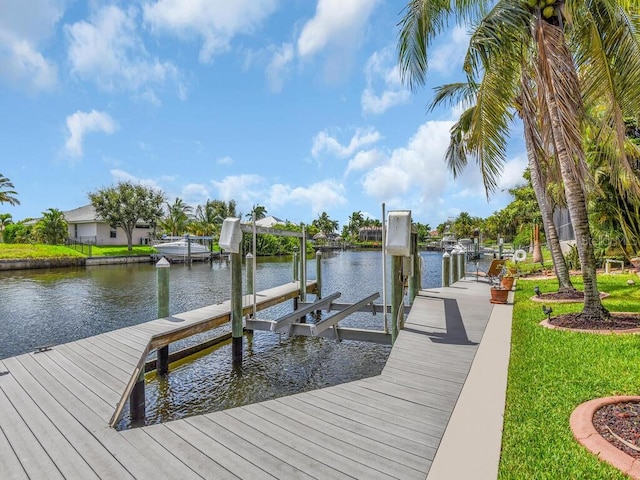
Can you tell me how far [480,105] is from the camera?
7.11 meters

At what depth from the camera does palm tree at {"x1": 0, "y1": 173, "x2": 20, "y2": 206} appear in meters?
33.7

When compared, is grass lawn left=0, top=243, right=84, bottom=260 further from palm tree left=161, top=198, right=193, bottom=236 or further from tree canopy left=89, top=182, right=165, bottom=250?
palm tree left=161, top=198, right=193, bottom=236

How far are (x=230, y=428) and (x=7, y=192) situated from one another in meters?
43.4

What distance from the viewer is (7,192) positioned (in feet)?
112

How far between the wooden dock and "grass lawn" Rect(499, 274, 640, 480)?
0.58 metres

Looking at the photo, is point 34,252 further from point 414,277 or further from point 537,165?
point 537,165

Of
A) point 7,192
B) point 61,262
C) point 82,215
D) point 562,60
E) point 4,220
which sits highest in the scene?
point 7,192

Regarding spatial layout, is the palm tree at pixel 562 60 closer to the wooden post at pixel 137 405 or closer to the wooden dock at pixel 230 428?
the wooden dock at pixel 230 428

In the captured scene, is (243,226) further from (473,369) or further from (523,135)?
(523,135)

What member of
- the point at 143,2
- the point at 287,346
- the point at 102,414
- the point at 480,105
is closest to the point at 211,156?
the point at 143,2

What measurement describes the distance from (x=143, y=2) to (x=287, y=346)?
1054 cm

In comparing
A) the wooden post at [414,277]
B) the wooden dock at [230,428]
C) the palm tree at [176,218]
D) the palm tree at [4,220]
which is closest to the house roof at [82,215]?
the palm tree at [4,220]

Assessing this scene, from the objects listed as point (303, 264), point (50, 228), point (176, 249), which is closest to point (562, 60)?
point (303, 264)

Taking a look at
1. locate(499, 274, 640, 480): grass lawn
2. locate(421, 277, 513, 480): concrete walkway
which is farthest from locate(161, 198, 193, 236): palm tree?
locate(421, 277, 513, 480): concrete walkway
